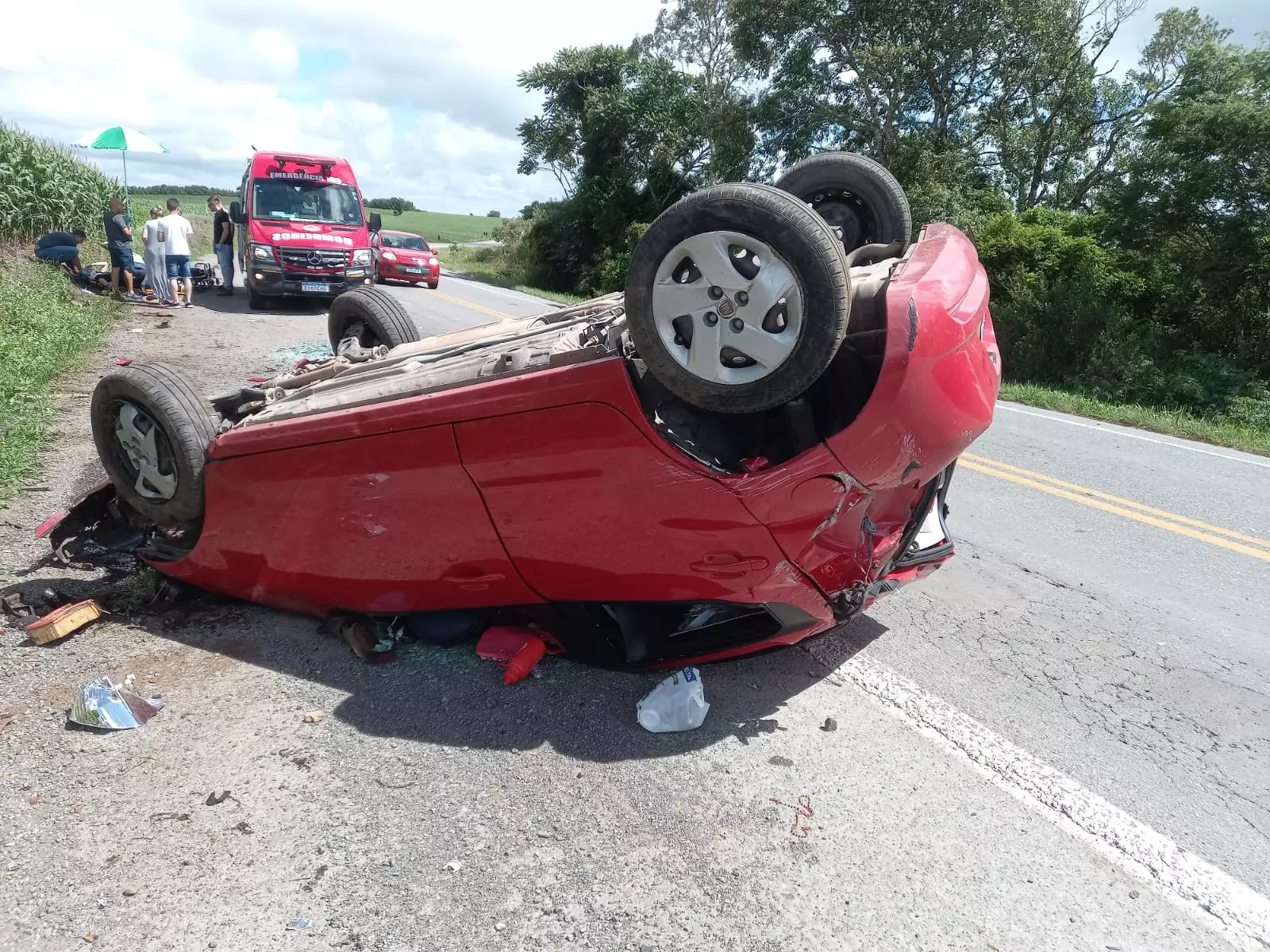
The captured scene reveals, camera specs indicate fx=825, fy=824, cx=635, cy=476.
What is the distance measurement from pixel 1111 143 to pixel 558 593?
80.8 ft

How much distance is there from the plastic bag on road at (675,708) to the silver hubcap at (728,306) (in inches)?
45.1

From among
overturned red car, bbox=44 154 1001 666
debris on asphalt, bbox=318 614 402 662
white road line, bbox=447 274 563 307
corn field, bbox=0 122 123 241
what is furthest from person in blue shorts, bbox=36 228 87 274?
debris on asphalt, bbox=318 614 402 662

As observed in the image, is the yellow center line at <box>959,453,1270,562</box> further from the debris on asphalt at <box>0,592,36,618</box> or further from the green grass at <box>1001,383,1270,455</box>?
the debris on asphalt at <box>0,592,36,618</box>

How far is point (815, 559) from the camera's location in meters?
2.67

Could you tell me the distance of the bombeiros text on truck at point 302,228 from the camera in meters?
13.5

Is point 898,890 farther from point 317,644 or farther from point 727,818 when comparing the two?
point 317,644

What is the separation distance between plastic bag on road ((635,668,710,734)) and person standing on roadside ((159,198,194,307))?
13728 millimetres

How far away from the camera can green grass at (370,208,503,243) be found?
61719mm

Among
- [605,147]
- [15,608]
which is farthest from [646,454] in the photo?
[605,147]

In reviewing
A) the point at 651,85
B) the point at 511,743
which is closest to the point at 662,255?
the point at 511,743

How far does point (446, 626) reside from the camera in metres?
3.32

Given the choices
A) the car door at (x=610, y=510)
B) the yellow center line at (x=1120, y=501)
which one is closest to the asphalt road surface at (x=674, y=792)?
the car door at (x=610, y=510)

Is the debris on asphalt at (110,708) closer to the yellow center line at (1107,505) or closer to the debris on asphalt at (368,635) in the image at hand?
the debris on asphalt at (368,635)

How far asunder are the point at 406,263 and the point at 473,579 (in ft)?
65.1
